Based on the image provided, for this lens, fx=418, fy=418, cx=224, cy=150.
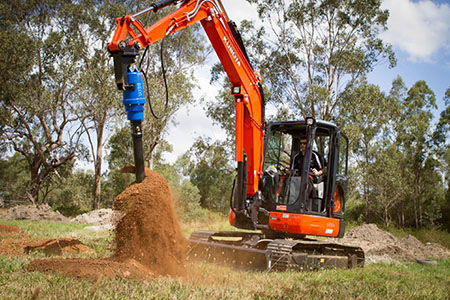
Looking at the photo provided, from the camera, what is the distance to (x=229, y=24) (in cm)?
700

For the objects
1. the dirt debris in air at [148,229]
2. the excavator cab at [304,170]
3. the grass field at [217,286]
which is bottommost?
the grass field at [217,286]

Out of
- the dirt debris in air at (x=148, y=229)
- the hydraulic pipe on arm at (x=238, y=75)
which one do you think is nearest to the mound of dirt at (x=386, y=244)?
the hydraulic pipe on arm at (x=238, y=75)

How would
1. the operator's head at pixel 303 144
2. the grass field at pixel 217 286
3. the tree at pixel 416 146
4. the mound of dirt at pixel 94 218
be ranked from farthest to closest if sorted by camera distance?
the tree at pixel 416 146, the mound of dirt at pixel 94 218, the operator's head at pixel 303 144, the grass field at pixel 217 286

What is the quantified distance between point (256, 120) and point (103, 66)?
63.1ft

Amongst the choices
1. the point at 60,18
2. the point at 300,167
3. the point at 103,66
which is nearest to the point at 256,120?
the point at 300,167

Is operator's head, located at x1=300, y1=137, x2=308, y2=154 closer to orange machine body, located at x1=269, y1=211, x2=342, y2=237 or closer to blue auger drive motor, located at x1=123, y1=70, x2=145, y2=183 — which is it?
orange machine body, located at x1=269, y1=211, x2=342, y2=237

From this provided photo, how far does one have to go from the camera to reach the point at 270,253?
21.6 feet

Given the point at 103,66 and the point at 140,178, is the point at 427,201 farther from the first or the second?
the point at 140,178

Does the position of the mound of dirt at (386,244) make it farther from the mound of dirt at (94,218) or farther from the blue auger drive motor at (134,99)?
the mound of dirt at (94,218)

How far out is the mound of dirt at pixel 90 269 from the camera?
4.48 metres

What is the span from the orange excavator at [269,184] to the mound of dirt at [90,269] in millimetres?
2427

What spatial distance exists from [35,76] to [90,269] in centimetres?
2272

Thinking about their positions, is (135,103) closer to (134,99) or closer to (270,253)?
(134,99)

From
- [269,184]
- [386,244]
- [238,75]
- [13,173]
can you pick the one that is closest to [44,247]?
[269,184]
